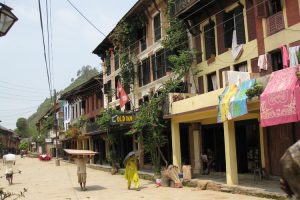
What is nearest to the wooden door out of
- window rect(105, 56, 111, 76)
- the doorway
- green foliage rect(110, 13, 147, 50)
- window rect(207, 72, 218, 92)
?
the doorway

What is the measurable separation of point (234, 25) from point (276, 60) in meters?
3.40

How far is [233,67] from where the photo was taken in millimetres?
20328

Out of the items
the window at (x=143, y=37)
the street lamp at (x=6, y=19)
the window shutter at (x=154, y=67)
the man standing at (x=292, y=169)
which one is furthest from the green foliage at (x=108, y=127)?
the man standing at (x=292, y=169)

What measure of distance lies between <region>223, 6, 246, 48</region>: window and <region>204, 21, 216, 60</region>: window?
1.16 m

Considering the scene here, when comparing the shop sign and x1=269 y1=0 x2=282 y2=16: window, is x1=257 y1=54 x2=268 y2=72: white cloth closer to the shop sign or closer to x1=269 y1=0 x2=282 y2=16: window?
x1=269 y1=0 x2=282 y2=16: window

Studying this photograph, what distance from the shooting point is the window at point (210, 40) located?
72.6ft

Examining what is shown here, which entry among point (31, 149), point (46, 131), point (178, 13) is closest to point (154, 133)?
point (178, 13)

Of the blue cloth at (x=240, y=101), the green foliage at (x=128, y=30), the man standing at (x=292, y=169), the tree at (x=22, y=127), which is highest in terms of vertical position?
the tree at (x=22, y=127)

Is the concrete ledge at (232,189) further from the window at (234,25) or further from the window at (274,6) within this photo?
the window at (274,6)

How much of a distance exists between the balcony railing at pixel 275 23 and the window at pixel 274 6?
14.9 inches

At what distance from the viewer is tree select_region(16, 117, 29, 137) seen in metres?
146

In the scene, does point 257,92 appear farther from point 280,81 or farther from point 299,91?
point 299,91

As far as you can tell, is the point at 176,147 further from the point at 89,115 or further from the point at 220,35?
the point at 89,115

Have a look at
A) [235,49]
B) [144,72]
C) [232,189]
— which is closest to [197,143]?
[235,49]
